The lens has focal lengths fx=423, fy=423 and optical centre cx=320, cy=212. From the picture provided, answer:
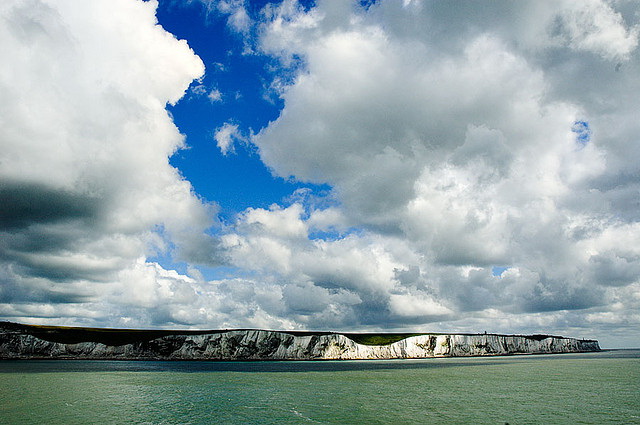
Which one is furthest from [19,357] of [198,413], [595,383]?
[595,383]

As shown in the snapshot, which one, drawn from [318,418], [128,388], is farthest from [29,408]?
[318,418]

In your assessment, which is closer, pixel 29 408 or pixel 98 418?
pixel 98 418

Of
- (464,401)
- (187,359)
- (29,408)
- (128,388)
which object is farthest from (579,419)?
(187,359)

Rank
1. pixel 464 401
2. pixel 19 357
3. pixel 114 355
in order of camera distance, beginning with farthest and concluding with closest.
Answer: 1. pixel 114 355
2. pixel 19 357
3. pixel 464 401

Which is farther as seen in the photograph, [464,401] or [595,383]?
[595,383]

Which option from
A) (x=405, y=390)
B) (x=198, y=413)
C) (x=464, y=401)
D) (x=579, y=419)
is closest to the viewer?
(x=579, y=419)

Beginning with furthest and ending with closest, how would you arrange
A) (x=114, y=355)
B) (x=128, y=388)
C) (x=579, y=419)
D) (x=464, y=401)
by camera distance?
(x=114, y=355) → (x=128, y=388) → (x=464, y=401) → (x=579, y=419)

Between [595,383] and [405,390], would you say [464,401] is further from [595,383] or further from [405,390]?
[595,383]

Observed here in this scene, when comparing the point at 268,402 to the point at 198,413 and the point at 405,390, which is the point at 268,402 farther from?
the point at 405,390

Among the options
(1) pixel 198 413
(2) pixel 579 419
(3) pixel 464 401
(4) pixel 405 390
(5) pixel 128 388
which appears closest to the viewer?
(2) pixel 579 419
